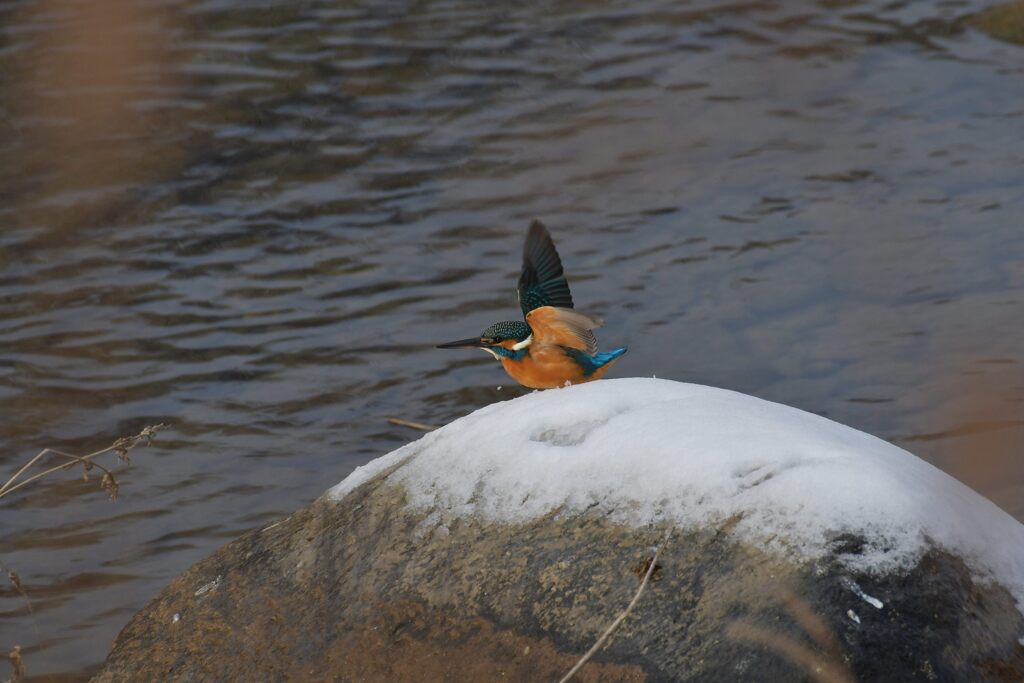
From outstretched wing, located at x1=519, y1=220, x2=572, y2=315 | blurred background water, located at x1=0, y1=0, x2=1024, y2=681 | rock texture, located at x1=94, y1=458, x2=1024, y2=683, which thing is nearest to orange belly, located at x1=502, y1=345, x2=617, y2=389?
outstretched wing, located at x1=519, y1=220, x2=572, y2=315

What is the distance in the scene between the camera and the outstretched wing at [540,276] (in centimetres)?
439

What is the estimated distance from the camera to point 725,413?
10.6ft

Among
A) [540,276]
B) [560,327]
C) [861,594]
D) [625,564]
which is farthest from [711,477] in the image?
[540,276]

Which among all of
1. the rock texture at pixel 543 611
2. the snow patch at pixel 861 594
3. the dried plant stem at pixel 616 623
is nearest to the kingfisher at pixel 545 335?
the rock texture at pixel 543 611

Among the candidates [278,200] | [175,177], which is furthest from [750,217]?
[175,177]

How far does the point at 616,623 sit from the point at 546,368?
1.58 metres

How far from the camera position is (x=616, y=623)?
8.87ft

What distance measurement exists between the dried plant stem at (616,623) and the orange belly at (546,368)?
137cm

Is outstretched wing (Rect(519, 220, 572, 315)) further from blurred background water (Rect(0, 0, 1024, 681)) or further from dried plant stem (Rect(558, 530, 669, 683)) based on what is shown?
blurred background water (Rect(0, 0, 1024, 681))

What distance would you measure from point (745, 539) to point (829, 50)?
8009 mm

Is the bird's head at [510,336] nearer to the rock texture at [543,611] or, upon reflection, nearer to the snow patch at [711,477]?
the snow patch at [711,477]

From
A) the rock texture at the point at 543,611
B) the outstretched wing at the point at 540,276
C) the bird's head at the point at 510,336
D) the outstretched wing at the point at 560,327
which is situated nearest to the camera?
the rock texture at the point at 543,611

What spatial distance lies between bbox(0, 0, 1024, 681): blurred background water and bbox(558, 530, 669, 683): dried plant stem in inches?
103

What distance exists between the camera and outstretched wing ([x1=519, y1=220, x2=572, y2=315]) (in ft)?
14.4
